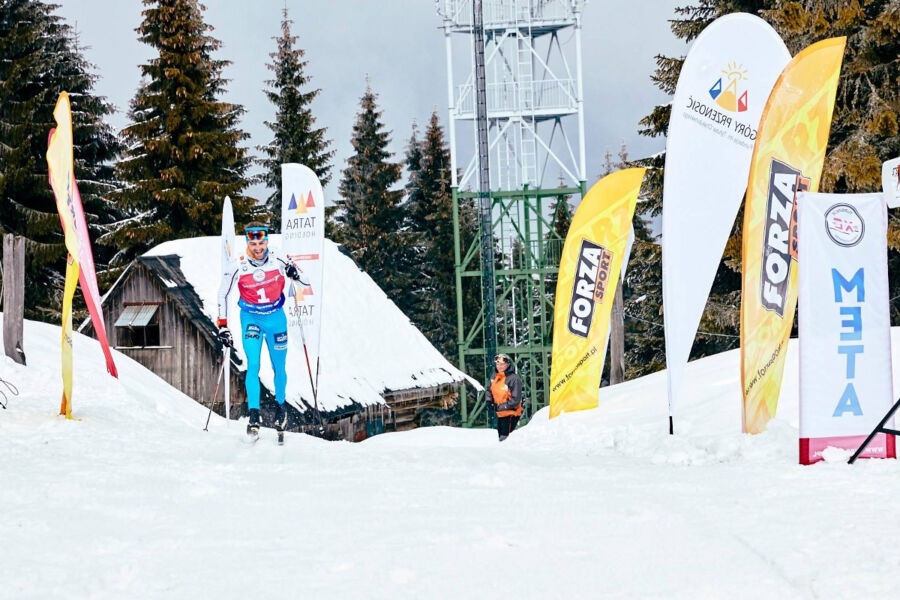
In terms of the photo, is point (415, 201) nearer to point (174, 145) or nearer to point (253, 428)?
point (174, 145)

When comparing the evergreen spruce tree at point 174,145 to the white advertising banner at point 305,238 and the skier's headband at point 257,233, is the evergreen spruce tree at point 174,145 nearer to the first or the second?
Result: the white advertising banner at point 305,238

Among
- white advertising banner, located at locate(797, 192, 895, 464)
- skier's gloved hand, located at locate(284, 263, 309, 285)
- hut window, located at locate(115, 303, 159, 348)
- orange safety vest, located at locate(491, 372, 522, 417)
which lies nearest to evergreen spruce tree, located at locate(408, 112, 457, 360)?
hut window, located at locate(115, 303, 159, 348)

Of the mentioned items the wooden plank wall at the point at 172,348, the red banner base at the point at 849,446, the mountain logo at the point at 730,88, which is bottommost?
the red banner base at the point at 849,446

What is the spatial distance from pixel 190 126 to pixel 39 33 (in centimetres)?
534

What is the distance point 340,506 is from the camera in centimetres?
550

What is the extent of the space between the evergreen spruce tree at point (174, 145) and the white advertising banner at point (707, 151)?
81.9ft

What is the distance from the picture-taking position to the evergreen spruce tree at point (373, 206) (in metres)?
44.4

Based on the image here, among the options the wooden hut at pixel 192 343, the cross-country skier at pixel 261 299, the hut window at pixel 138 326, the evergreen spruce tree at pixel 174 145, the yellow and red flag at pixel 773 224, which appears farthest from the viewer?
the evergreen spruce tree at pixel 174 145

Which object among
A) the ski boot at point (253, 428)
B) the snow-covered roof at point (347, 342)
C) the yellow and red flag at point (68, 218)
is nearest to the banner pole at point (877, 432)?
the ski boot at point (253, 428)

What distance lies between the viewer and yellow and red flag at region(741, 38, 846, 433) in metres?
8.19

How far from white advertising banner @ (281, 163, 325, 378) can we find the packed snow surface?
16.6 feet

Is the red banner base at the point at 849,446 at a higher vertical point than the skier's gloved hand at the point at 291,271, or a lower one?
lower

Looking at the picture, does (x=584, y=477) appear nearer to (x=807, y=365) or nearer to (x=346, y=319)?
(x=807, y=365)

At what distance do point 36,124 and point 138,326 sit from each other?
898 centimetres
